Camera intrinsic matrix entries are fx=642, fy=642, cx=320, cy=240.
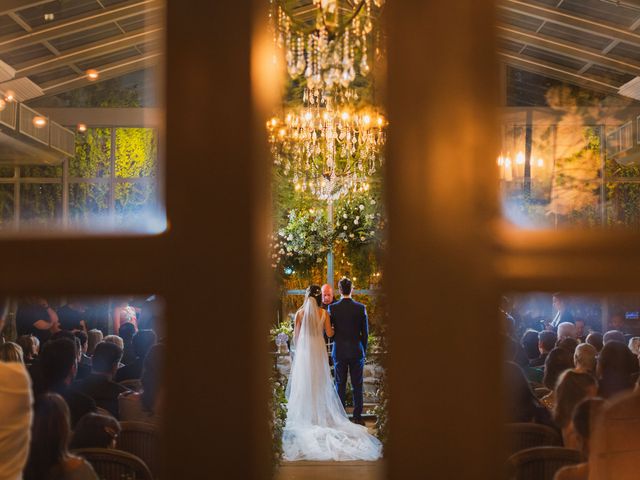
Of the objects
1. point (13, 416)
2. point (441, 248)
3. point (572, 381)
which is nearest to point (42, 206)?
point (13, 416)

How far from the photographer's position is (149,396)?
0.38 meters

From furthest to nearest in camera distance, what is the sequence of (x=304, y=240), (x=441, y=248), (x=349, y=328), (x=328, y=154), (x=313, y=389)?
(x=304, y=240) → (x=328, y=154) → (x=313, y=389) → (x=349, y=328) → (x=441, y=248)

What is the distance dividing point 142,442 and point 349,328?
4.46 metres

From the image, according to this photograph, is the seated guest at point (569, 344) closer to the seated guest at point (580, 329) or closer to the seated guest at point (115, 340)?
the seated guest at point (580, 329)

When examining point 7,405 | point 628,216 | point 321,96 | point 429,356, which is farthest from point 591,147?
point 321,96

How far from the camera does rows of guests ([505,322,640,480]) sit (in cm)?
38

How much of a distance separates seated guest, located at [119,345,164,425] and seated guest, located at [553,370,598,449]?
233mm

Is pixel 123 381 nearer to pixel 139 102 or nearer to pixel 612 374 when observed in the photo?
pixel 139 102

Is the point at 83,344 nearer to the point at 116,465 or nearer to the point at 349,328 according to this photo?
the point at 116,465

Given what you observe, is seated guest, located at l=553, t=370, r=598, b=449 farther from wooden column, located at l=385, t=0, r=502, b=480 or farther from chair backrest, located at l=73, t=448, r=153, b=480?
chair backrest, located at l=73, t=448, r=153, b=480

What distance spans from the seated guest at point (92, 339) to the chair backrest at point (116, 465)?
0.21ft

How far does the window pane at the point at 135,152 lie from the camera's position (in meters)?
0.39

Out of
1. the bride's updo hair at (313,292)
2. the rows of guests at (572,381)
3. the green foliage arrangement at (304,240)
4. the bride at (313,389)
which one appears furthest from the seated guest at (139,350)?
the green foliage arrangement at (304,240)

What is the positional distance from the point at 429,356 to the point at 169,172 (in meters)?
0.18
